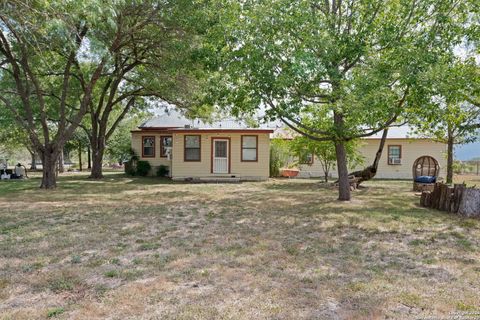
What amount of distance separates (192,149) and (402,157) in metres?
13.0

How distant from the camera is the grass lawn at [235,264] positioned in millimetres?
3346

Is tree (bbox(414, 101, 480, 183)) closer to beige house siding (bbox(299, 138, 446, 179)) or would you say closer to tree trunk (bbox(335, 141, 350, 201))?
tree trunk (bbox(335, 141, 350, 201))

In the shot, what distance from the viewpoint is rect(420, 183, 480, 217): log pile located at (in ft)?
27.1

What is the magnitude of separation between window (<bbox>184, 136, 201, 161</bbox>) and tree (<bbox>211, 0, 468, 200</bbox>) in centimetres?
958

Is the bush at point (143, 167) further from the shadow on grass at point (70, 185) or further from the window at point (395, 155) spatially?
the window at point (395, 155)

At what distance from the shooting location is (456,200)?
28.5ft

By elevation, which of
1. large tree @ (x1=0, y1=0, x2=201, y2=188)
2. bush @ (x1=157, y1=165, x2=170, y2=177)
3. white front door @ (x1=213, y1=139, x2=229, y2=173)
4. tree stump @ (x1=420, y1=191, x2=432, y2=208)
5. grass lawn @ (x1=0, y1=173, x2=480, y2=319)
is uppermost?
large tree @ (x1=0, y1=0, x2=201, y2=188)

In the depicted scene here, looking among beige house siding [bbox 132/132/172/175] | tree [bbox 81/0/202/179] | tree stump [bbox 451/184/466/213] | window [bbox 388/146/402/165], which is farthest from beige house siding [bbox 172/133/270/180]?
tree stump [bbox 451/184/466/213]

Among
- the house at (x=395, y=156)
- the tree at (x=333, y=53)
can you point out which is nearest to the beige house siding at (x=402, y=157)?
the house at (x=395, y=156)

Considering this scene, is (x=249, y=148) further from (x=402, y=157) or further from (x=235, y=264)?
(x=235, y=264)

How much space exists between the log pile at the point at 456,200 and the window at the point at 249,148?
9972 mm

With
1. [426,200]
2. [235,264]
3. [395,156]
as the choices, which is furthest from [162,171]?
[235,264]

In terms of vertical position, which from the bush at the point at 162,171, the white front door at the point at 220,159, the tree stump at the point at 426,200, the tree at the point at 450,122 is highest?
the tree at the point at 450,122

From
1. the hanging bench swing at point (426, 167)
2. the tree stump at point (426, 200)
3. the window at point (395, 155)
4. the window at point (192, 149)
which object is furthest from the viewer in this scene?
the window at point (395, 155)
